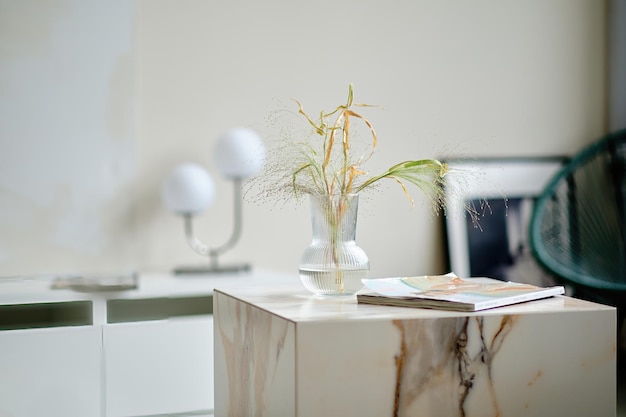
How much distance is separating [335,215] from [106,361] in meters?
1.24

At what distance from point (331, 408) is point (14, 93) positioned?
2191 millimetres

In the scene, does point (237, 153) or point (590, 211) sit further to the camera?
point (590, 211)

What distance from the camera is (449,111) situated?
3740mm

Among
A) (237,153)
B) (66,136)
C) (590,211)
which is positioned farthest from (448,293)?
(590,211)

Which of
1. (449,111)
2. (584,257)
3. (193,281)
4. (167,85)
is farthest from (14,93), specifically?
(584,257)

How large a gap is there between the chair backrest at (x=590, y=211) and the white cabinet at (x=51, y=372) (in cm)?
199

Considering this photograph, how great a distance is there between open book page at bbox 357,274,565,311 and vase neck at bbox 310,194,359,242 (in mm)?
118

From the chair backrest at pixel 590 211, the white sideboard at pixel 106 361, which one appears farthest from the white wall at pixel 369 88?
the white sideboard at pixel 106 361

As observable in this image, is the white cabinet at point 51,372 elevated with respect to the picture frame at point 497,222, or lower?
lower

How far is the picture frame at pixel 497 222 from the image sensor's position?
366 centimetres

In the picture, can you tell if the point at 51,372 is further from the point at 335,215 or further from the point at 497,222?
the point at 497,222

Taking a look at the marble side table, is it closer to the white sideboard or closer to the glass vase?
the glass vase

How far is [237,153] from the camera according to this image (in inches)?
121

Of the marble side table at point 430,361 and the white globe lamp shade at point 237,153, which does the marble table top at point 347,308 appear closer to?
the marble side table at point 430,361
